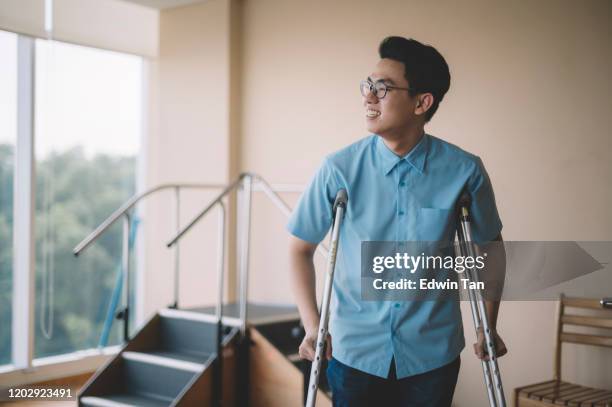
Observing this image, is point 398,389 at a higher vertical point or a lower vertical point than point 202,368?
higher

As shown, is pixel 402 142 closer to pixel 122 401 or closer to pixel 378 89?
pixel 378 89

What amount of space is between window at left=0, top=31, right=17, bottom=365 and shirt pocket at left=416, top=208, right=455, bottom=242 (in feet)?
11.8

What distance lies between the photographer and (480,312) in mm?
1975

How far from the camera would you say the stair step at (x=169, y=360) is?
387cm

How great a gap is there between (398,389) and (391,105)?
2.36ft

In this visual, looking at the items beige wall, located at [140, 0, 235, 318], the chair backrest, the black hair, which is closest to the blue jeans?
the black hair

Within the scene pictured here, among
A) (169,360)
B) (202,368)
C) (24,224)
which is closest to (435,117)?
(202,368)

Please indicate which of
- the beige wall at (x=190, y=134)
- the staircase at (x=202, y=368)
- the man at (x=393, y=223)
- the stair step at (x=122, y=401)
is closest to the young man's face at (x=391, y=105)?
the man at (x=393, y=223)

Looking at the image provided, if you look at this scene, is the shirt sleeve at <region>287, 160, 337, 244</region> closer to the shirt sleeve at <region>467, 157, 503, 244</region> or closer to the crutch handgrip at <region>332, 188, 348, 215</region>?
the crutch handgrip at <region>332, 188, 348, 215</region>

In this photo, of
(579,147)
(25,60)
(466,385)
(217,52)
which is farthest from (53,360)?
(579,147)

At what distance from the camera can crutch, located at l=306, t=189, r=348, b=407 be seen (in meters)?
1.85

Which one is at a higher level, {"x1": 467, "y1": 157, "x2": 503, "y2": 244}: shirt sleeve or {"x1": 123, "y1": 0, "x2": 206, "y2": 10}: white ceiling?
{"x1": 123, "y1": 0, "x2": 206, "y2": 10}: white ceiling

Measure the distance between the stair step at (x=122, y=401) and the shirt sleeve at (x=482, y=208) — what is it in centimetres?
243

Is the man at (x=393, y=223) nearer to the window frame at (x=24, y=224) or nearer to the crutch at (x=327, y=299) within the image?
the crutch at (x=327, y=299)
